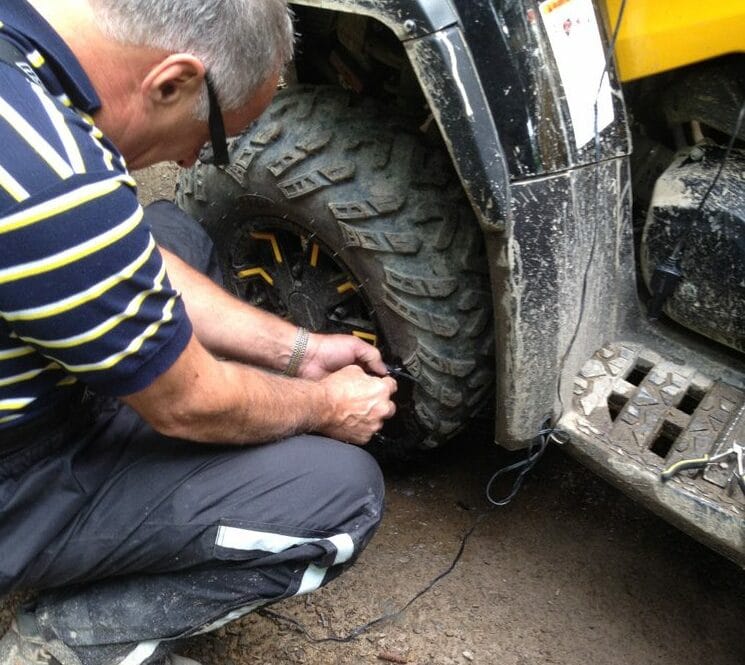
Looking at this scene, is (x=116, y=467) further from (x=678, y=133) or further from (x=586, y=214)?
(x=678, y=133)

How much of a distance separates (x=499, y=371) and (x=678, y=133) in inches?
24.8

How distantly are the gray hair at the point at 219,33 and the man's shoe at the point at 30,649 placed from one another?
1040mm

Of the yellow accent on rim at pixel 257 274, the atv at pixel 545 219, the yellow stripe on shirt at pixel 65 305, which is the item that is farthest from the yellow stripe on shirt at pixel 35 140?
the yellow accent on rim at pixel 257 274

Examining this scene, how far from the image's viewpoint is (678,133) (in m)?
1.73

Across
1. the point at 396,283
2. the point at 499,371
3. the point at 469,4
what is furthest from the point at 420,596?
the point at 469,4

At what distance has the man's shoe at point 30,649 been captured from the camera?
159 centimetres

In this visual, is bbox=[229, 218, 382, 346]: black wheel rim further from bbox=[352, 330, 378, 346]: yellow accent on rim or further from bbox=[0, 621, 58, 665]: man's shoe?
bbox=[0, 621, 58, 665]: man's shoe

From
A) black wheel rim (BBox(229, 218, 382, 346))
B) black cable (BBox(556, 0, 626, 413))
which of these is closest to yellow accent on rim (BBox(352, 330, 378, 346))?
black wheel rim (BBox(229, 218, 382, 346))

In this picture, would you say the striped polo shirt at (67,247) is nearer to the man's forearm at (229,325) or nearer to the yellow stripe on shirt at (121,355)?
the yellow stripe on shirt at (121,355)

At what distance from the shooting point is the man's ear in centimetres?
128

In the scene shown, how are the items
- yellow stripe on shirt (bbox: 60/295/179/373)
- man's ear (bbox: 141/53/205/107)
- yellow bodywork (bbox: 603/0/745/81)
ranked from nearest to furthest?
yellow stripe on shirt (bbox: 60/295/179/373) < man's ear (bbox: 141/53/205/107) < yellow bodywork (bbox: 603/0/745/81)

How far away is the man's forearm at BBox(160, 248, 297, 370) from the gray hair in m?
0.55

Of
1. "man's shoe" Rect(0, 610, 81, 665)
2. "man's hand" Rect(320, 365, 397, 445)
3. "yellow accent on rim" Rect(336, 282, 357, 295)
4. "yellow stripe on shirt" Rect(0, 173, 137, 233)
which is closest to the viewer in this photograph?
"yellow stripe on shirt" Rect(0, 173, 137, 233)

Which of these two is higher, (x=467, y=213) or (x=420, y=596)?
(x=467, y=213)
